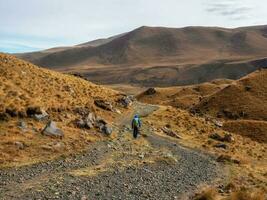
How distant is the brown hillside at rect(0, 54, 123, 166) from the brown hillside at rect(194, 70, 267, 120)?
110 feet

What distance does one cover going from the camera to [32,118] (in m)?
37.0

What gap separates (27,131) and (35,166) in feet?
22.1

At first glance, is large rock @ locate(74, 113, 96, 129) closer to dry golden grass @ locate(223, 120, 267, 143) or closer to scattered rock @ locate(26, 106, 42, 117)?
scattered rock @ locate(26, 106, 42, 117)

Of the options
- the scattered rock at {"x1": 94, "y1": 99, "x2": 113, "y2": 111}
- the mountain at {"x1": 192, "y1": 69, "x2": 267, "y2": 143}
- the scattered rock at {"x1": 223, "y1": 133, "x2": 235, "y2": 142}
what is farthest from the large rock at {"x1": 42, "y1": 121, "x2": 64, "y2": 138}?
the mountain at {"x1": 192, "y1": 69, "x2": 267, "y2": 143}

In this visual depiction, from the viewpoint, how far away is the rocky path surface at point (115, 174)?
22.4 metres

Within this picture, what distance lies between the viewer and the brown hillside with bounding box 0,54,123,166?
29797 mm

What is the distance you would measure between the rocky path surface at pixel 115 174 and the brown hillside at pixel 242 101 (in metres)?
50.5

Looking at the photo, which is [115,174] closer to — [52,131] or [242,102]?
[52,131]

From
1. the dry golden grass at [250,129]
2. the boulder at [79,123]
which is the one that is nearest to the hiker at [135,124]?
the boulder at [79,123]

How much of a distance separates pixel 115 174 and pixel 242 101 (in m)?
68.5

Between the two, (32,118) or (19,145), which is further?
(32,118)

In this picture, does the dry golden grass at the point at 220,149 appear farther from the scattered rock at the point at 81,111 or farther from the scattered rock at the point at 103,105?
the scattered rock at the point at 81,111

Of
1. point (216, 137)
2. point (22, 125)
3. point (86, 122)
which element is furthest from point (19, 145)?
point (216, 137)

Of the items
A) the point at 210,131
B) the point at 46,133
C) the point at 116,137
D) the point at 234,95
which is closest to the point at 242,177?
the point at 116,137
